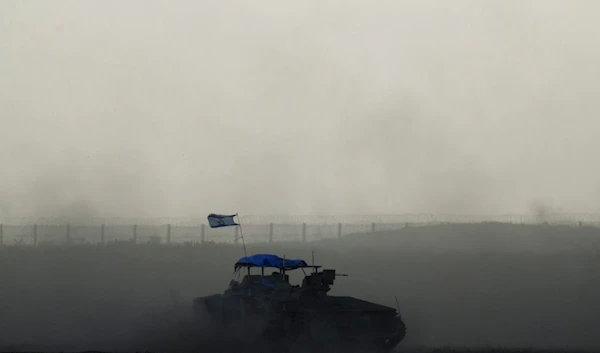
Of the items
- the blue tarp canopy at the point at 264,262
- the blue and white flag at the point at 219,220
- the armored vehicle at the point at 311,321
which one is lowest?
the armored vehicle at the point at 311,321

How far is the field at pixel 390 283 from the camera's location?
4934 cm

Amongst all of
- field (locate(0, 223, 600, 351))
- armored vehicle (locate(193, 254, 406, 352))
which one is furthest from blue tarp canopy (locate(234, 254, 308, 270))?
field (locate(0, 223, 600, 351))

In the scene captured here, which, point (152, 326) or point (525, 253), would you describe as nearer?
point (152, 326)

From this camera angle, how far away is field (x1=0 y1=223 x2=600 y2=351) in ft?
162

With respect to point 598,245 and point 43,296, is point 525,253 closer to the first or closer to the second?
point 598,245

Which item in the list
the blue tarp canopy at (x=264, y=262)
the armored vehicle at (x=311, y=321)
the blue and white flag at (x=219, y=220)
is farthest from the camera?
the blue and white flag at (x=219, y=220)

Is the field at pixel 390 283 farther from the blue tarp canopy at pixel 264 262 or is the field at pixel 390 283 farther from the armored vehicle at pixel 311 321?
the armored vehicle at pixel 311 321

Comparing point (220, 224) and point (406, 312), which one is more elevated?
point (220, 224)

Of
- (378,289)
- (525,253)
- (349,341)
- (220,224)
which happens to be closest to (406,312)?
(378,289)

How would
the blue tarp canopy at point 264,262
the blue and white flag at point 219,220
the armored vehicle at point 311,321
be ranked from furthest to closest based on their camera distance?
the blue and white flag at point 219,220 → the blue tarp canopy at point 264,262 → the armored vehicle at point 311,321

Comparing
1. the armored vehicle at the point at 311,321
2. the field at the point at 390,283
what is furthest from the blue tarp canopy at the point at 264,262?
the field at the point at 390,283

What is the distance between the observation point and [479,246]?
2413 inches

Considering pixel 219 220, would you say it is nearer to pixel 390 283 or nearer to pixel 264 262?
pixel 264 262

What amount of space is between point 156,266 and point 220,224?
1427cm
